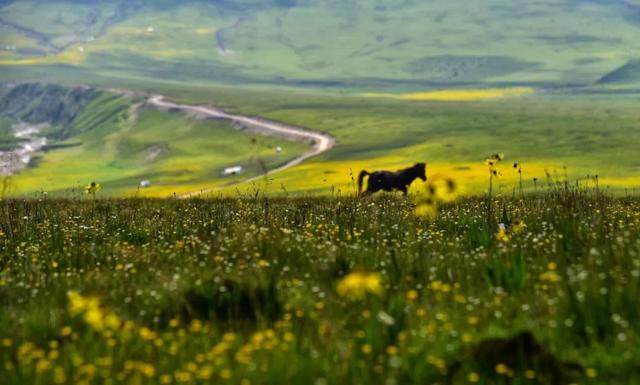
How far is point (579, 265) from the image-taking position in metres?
9.00

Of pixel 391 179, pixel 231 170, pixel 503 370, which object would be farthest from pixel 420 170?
pixel 231 170

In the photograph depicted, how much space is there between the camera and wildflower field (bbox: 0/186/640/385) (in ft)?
22.3

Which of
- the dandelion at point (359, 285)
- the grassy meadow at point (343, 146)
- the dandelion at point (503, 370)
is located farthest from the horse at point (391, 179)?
the dandelion at point (503, 370)

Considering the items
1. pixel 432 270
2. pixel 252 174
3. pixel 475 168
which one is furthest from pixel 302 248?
pixel 252 174

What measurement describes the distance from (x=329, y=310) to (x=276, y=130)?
441ft

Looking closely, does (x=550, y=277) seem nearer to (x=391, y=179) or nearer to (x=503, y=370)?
(x=503, y=370)

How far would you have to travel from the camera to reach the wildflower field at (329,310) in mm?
6789

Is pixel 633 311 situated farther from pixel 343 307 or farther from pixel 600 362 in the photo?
pixel 343 307

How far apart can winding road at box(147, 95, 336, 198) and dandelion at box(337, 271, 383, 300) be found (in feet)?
284

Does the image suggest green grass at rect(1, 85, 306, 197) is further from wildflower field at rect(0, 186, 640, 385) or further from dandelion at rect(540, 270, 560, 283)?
dandelion at rect(540, 270, 560, 283)

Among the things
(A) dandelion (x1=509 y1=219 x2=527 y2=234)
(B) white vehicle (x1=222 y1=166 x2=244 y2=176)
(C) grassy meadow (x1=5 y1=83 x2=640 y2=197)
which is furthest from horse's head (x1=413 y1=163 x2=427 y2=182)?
(B) white vehicle (x1=222 y1=166 x2=244 y2=176)

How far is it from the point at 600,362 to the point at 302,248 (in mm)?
4942

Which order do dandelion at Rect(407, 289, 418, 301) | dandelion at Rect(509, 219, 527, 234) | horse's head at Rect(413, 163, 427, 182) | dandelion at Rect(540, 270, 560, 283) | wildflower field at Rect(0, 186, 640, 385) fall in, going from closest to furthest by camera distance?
wildflower field at Rect(0, 186, 640, 385)
dandelion at Rect(407, 289, 418, 301)
dandelion at Rect(540, 270, 560, 283)
dandelion at Rect(509, 219, 527, 234)
horse's head at Rect(413, 163, 427, 182)

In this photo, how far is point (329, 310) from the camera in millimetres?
7555
